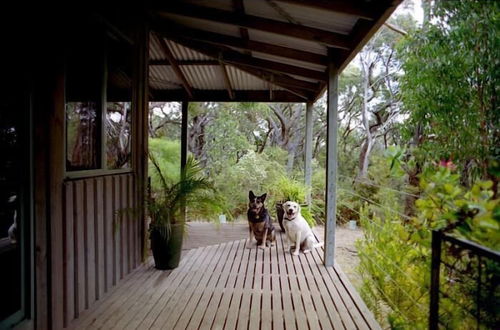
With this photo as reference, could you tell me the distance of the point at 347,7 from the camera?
7.19ft

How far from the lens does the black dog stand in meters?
4.36

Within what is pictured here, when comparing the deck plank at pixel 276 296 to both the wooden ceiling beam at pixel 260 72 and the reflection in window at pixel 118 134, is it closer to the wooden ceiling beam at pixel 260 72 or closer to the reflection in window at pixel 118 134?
the reflection in window at pixel 118 134

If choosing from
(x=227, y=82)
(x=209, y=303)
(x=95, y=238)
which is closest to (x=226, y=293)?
(x=209, y=303)

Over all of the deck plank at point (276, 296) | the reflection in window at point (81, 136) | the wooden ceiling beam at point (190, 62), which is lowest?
the deck plank at point (276, 296)

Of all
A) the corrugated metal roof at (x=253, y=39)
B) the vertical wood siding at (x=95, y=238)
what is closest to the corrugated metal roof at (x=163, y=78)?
the corrugated metal roof at (x=253, y=39)

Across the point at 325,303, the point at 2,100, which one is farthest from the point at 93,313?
the point at 325,303

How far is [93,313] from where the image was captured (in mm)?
2424

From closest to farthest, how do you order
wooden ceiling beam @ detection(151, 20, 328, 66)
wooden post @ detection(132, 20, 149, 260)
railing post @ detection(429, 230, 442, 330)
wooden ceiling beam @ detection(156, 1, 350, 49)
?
1. railing post @ detection(429, 230, 442, 330)
2. wooden ceiling beam @ detection(156, 1, 350, 49)
3. wooden post @ detection(132, 20, 149, 260)
4. wooden ceiling beam @ detection(151, 20, 328, 66)

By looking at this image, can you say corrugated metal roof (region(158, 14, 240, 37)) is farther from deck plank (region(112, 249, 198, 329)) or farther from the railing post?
the railing post

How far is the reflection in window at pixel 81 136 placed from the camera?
7.55ft

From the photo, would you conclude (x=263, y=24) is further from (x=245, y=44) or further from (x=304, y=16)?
(x=245, y=44)

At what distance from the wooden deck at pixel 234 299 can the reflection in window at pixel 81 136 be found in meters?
1.14

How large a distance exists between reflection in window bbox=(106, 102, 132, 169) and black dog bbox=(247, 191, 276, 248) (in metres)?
1.75

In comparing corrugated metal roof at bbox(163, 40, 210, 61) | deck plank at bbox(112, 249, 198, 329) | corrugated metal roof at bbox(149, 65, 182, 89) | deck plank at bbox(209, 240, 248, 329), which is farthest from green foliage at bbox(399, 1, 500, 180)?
corrugated metal roof at bbox(149, 65, 182, 89)
